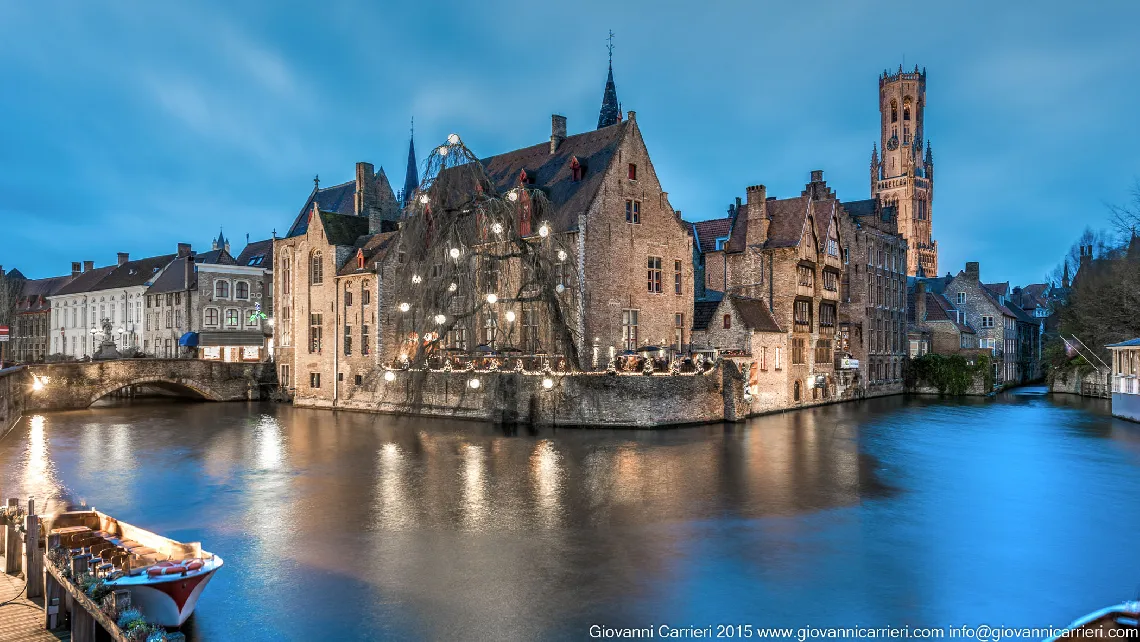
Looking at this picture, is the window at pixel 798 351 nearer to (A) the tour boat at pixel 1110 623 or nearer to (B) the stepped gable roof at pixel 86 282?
(A) the tour boat at pixel 1110 623

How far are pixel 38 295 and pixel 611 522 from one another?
92434 mm

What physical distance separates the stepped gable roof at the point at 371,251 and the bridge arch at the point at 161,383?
13.9 m

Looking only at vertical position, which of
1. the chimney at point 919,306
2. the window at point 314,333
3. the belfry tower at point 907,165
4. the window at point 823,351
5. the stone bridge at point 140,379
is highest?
Answer: the belfry tower at point 907,165

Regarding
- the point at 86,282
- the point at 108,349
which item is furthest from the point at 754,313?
the point at 86,282

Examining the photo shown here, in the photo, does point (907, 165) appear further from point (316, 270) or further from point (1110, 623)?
point (1110, 623)

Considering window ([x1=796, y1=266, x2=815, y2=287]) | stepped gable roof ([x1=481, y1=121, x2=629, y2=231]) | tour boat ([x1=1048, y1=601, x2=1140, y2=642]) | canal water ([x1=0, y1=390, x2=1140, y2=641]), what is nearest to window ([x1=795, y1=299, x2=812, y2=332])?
window ([x1=796, y1=266, x2=815, y2=287])

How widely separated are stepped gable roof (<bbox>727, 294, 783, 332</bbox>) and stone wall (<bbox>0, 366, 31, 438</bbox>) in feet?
118

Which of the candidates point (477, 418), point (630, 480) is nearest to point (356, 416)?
point (477, 418)

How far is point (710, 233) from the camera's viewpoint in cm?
4988

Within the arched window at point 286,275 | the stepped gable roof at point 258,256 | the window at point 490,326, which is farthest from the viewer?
the stepped gable roof at point 258,256

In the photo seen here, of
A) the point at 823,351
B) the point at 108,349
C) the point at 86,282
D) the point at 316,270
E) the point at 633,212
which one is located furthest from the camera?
the point at 86,282

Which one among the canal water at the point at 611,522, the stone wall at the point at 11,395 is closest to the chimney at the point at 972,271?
the canal water at the point at 611,522

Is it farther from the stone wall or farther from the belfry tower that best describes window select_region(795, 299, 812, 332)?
the belfry tower

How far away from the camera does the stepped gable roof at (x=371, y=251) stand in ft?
148
